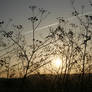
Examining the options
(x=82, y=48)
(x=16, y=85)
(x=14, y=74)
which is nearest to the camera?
(x=82, y=48)

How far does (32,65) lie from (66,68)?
9138mm

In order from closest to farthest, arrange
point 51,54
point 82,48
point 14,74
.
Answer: point 51,54, point 82,48, point 14,74

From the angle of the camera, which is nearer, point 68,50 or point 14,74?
point 68,50

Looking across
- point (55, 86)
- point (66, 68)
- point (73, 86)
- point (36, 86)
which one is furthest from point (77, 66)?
point (36, 86)

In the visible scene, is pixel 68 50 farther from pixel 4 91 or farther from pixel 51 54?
pixel 4 91

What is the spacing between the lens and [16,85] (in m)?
41.1

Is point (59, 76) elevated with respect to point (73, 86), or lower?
elevated

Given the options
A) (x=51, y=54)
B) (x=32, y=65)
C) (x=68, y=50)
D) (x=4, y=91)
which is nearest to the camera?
(x=32, y=65)

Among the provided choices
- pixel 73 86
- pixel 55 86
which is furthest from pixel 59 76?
pixel 73 86

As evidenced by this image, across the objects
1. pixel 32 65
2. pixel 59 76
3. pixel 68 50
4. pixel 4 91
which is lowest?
pixel 4 91

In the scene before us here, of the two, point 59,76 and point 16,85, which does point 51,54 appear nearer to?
point 59,76

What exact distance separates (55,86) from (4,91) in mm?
10636

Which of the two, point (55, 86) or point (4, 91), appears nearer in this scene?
point (55, 86)

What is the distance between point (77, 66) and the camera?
31344 mm
